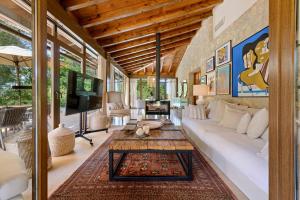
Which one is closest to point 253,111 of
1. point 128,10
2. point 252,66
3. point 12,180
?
point 252,66

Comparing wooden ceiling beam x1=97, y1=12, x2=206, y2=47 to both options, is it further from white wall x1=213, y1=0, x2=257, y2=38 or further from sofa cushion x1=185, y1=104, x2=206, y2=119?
sofa cushion x1=185, y1=104, x2=206, y2=119

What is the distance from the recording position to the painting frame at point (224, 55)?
367 centimetres

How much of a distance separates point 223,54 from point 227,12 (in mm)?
901

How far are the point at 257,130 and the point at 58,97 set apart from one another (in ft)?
10.3

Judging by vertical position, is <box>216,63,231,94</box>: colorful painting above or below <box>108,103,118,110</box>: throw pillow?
above

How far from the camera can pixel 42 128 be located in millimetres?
1002

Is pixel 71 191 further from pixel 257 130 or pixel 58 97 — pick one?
pixel 257 130

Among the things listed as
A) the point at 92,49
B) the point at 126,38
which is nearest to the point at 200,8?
the point at 126,38

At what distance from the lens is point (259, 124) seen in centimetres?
205

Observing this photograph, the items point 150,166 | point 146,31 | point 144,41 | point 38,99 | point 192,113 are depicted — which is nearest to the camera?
point 38,99

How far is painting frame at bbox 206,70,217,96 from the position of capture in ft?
14.8

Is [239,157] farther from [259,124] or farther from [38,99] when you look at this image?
[38,99]

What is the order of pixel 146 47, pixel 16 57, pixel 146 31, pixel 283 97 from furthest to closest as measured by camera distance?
pixel 146 47, pixel 146 31, pixel 16 57, pixel 283 97

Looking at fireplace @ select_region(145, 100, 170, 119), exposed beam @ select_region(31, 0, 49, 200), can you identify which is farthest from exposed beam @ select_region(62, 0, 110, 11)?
fireplace @ select_region(145, 100, 170, 119)
